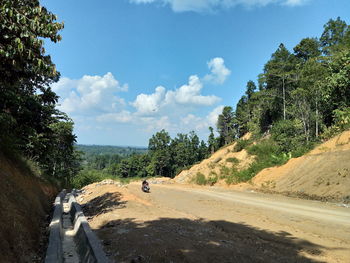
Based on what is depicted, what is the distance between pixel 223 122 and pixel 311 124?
48264 millimetres

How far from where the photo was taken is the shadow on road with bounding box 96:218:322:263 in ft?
18.5

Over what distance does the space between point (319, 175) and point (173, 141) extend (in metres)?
67.1

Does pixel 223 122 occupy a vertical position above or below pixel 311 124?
above

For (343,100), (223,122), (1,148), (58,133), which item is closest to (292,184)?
(343,100)

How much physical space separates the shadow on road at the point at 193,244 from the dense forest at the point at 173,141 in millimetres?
4579

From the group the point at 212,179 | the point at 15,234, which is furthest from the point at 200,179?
the point at 15,234

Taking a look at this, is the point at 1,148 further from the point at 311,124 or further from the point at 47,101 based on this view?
the point at 311,124

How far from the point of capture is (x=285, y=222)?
1050cm

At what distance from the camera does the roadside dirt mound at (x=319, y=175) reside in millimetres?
16922

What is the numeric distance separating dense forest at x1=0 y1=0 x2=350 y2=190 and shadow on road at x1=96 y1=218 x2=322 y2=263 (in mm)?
4579

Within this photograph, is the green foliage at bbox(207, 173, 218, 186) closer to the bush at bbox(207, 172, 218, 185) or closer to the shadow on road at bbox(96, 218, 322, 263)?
the bush at bbox(207, 172, 218, 185)

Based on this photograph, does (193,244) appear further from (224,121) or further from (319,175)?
(224,121)

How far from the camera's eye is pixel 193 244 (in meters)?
6.40

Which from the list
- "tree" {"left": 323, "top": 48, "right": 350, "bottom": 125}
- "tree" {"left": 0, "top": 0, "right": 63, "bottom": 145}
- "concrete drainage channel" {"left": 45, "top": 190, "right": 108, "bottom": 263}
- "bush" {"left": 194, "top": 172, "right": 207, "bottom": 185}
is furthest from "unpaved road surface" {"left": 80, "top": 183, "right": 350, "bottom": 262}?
"bush" {"left": 194, "top": 172, "right": 207, "bottom": 185}
